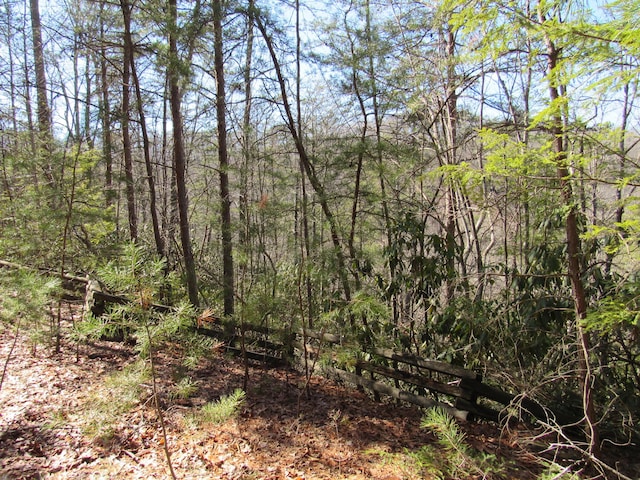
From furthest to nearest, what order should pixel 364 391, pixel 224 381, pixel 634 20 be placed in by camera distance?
pixel 364 391
pixel 224 381
pixel 634 20

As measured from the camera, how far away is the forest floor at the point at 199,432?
3291 mm

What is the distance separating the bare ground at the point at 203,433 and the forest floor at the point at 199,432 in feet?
0.04

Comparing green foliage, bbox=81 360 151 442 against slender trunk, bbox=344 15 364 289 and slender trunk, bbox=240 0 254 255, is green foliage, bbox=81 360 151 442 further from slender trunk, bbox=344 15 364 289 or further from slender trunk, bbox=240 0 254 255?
slender trunk, bbox=344 15 364 289

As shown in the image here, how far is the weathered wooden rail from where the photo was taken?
4.29 metres

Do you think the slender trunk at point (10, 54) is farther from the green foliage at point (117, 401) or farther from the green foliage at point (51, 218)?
the green foliage at point (117, 401)

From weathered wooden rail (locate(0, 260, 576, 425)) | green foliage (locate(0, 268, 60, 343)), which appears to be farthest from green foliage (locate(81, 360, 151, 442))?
green foliage (locate(0, 268, 60, 343))

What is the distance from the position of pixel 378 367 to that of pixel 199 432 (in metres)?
2.39

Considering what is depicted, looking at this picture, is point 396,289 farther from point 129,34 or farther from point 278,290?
point 129,34

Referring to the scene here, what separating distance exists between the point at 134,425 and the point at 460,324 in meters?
3.85

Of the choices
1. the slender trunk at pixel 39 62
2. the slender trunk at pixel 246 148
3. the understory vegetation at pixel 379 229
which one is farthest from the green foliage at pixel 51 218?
the slender trunk at pixel 246 148

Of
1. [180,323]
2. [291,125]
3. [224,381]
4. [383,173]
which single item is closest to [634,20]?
[180,323]

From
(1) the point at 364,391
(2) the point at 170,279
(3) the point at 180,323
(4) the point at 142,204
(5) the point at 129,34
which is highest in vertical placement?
(5) the point at 129,34

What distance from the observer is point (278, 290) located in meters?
5.27

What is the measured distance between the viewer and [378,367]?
511cm
